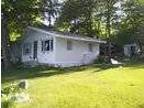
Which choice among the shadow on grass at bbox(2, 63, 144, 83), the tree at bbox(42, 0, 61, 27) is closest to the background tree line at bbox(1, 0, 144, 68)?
the tree at bbox(42, 0, 61, 27)

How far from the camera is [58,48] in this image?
3350 centimetres

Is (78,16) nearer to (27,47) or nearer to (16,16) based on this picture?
(27,47)

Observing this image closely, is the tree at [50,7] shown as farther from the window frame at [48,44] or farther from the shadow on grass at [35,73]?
the shadow on grass at [35,73]

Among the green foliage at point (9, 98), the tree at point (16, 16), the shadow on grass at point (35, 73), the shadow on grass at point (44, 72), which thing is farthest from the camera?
the tree at point (16, 16)

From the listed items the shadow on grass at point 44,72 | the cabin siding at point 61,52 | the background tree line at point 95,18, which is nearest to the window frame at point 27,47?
the cabin siding at point 61,52

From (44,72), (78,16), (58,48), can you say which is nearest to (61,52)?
(58,48)

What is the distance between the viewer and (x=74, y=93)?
1670 cm

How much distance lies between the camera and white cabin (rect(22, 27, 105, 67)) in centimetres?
3347

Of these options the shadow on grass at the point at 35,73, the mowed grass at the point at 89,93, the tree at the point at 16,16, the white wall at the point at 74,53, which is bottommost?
the mowed grass at the point at 89,93

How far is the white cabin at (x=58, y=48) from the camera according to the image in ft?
110

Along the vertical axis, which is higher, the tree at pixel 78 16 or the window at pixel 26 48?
the tree at pixel 78 16

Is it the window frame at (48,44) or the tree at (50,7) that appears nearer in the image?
the window frame at (48,44)

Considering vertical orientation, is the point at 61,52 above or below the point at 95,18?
below

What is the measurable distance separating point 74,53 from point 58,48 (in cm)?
192
